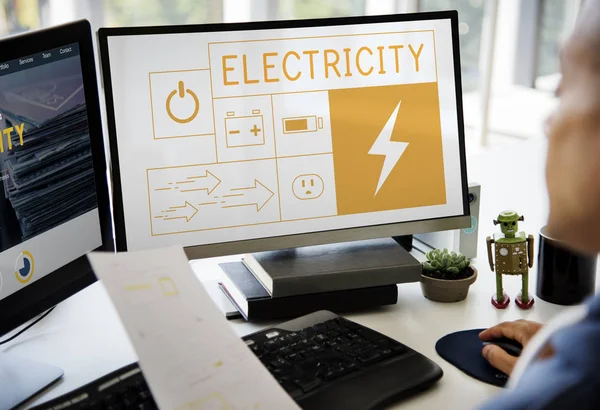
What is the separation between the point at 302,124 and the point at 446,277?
0.35 metres

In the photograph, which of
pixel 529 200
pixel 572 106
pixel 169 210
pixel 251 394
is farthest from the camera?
pixel 529 200

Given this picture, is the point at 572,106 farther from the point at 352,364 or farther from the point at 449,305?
the point at 449,305

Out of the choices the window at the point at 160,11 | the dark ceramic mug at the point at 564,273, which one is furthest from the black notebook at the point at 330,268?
the window at the point at 160,11

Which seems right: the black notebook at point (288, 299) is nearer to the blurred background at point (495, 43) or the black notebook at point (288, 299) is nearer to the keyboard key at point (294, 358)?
the keyboard key at point (294, 358)

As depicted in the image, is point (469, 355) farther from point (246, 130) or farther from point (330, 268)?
point (246, 130)

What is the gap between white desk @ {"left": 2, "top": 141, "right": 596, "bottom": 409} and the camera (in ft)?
3.42

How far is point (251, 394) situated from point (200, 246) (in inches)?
17.3

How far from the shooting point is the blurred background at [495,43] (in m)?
3.74

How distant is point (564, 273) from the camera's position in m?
1.31

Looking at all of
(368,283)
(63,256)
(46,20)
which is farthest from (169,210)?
(46,20)

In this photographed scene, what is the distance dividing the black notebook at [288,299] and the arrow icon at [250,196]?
0.12 m

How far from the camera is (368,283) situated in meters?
1.26

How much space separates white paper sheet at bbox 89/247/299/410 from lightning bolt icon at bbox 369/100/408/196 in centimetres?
50

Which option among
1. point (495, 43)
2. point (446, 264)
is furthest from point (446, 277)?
point (495, 43)
